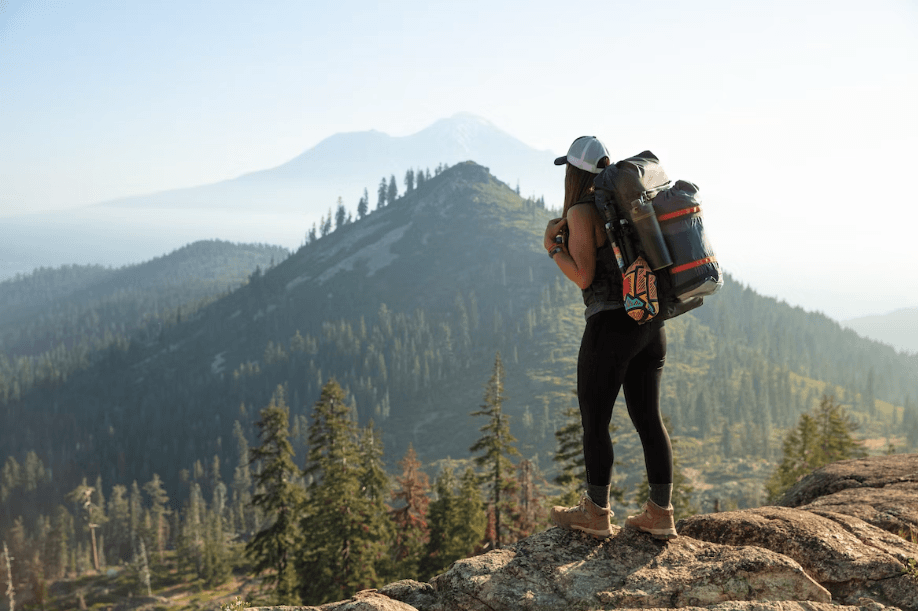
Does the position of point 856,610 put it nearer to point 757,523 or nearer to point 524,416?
point 757,523

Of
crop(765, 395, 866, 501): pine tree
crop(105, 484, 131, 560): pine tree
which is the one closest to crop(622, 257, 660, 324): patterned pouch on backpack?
crop(765, 395, 866, 501): pine tree

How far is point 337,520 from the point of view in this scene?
25484mm

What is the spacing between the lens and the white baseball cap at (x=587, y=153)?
471 centimetres

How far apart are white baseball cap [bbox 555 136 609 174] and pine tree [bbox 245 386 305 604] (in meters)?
23.8

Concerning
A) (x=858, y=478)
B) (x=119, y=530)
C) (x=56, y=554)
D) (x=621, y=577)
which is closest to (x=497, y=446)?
(x=858, y=478)

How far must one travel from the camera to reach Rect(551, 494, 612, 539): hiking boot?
525 centimetres

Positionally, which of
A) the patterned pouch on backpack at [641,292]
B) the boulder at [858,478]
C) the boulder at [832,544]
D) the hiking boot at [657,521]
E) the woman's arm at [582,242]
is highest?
the woman's arm at [582,242]

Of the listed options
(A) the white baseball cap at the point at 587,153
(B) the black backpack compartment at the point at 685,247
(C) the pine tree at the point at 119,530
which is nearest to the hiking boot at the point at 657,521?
(B) the black backpack compartment at the point at 685,247

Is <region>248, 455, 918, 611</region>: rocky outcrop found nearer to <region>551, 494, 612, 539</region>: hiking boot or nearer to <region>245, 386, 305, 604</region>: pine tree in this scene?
<region>551, 494, 612, 539</region>: hiking boot

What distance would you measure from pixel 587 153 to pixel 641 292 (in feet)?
4.29

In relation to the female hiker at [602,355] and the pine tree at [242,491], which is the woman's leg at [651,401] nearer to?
the female hiker at [602,355]

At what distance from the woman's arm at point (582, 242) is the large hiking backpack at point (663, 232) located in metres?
0.14

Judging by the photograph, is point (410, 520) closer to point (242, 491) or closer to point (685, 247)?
point (685, 247)

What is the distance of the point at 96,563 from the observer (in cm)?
11288
